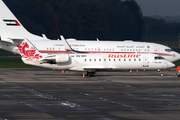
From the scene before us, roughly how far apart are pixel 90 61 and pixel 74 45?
9.19 metres

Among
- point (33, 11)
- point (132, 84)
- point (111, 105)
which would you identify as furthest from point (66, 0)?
point (111, 105)

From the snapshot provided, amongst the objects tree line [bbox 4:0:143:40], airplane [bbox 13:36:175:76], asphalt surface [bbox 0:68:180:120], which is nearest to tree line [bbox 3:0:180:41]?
tree line [bbox 4:0:143:40]

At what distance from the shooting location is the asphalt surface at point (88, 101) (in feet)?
64.2

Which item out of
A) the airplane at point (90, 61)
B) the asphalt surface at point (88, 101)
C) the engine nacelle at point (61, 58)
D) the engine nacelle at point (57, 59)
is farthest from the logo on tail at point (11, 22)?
the asphalt surface at point (88, 101)

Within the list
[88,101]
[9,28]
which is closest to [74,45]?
[9,28]

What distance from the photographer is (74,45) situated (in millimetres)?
50188

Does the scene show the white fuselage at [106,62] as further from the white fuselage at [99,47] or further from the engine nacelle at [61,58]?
the white fuselage at [99,47]

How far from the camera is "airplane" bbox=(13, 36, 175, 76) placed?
40.9m

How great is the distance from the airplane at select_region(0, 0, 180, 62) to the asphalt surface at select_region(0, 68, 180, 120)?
51.1 feet

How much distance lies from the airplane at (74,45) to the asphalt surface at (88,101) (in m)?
15.6

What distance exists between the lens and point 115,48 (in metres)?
50.8

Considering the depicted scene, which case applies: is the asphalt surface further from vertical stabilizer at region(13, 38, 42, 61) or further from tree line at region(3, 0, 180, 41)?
tree line at region(3, 0, 180, 41)

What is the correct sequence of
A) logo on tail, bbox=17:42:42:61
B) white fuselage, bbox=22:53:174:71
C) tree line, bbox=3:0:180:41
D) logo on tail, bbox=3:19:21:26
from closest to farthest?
white fuselage, bbox=22:53:174:71
logo on tail, bbox=17:42:42:61
logo on tail, bbox=3:19:21:26
tree line, bbox=3:0:180:41

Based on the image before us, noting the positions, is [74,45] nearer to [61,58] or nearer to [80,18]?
[61,58]
